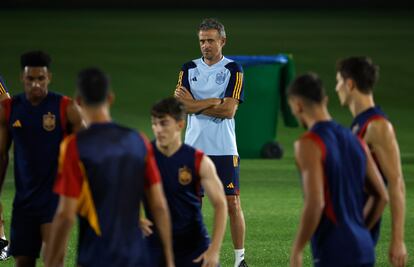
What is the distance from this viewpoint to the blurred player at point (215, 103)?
36.7 ft

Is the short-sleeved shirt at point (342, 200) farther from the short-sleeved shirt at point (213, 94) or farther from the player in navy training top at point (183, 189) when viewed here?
the short-sleeved shirt at point (213, 94)

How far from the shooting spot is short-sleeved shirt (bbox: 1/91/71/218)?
917 centimetres

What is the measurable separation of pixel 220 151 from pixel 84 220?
423cm

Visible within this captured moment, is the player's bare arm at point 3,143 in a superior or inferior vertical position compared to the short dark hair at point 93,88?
inferior

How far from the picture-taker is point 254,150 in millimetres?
18641

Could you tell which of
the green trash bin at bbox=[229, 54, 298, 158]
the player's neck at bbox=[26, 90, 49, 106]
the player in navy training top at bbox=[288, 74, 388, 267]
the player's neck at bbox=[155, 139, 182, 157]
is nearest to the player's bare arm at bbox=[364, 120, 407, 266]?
the player in navy training top at bbox=[288, 74, 388, 267]

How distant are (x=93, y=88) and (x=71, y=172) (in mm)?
499

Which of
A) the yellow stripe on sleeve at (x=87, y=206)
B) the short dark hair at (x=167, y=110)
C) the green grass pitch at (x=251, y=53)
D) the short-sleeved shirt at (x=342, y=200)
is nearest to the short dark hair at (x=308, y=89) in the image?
the short-sleeved shirt at (x=342, y=200)

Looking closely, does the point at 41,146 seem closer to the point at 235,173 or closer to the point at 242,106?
the point at 235,173

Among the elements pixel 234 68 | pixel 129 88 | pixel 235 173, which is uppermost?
pixel 234 68

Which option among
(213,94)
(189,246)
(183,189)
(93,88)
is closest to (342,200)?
(183,189)

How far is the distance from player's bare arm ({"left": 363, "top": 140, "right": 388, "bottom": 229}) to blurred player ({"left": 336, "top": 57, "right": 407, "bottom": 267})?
0.34 meters

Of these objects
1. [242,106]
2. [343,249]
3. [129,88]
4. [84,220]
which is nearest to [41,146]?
[84,220]

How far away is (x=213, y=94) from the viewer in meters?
11.4
